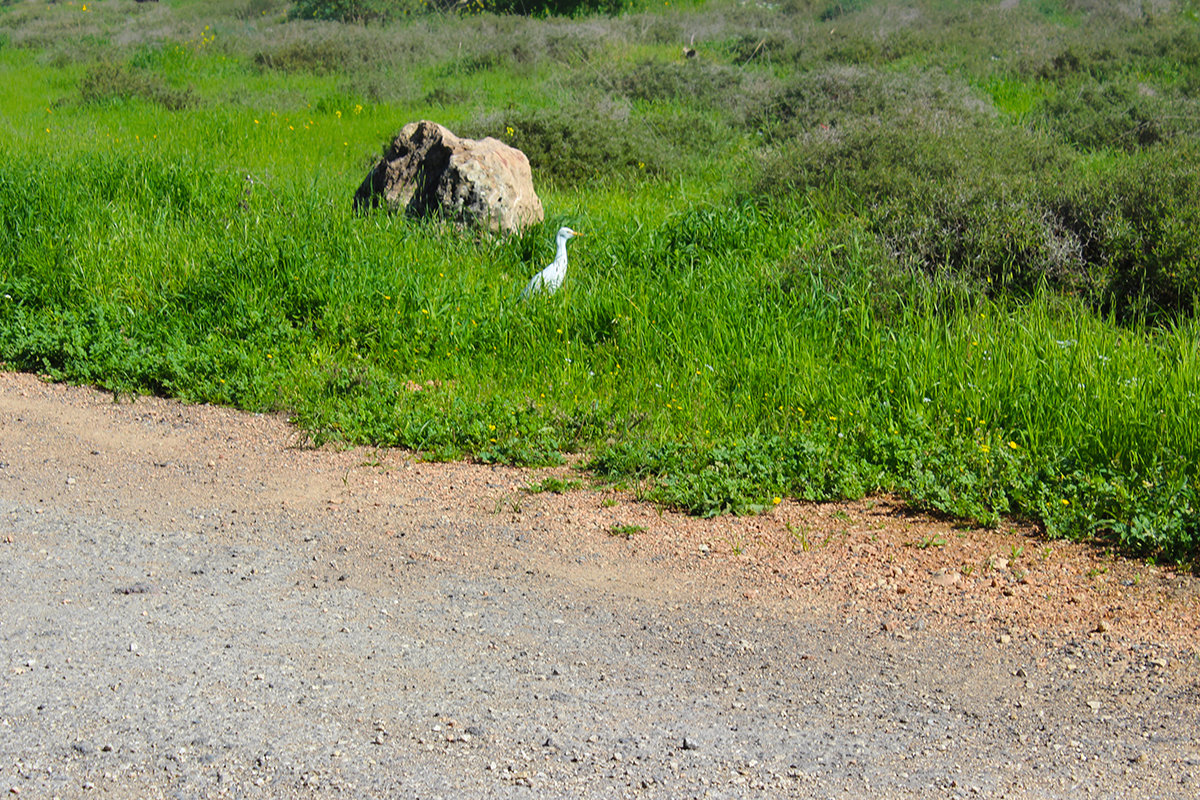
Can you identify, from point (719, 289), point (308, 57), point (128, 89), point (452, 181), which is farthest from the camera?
point (308, 57)

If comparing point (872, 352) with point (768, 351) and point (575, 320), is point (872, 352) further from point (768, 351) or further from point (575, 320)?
point (575, 320)

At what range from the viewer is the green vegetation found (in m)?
4.95

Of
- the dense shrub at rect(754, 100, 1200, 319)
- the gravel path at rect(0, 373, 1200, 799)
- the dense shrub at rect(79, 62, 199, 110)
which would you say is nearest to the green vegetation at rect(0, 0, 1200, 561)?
the dense shrub at rect(754, 100, 1200, 319)

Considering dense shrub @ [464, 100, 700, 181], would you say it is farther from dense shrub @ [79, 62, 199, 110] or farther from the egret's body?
dense shrub @ [79, 62, 199, 110]

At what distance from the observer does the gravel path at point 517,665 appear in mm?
2785

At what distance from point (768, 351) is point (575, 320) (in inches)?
54.5

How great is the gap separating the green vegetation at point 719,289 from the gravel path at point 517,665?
71 cm

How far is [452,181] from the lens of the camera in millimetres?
8914

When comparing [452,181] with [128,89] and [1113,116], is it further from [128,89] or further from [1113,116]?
[128,89]

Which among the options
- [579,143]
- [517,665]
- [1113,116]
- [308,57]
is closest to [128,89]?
[308,57]

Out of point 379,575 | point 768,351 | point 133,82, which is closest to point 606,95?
point 133,82

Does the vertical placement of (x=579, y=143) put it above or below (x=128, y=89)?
below

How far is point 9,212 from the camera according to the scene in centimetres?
870

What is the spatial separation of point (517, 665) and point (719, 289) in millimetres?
4456
